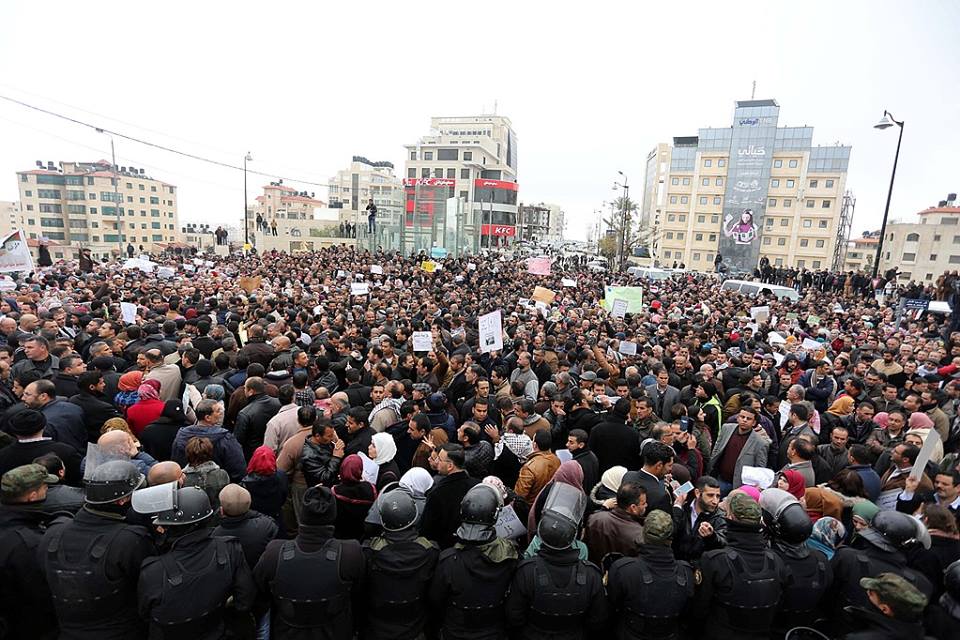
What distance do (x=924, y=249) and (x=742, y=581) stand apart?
82943 millimetres

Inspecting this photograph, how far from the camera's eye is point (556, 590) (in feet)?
9.83

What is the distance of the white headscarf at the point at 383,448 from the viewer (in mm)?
4621

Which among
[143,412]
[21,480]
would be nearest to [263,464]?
[21,480]

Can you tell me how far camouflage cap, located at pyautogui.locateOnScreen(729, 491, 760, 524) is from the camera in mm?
3074

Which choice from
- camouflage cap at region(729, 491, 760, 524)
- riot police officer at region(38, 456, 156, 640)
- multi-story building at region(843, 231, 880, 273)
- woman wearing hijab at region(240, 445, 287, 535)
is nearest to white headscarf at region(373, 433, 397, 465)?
woman wearing hijab at region(240, 445, 287, 535)

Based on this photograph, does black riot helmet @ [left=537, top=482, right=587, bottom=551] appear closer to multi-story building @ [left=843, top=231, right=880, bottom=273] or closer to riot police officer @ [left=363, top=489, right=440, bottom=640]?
riot police officer @ [left=363, top=489, right=440, bottom=640]

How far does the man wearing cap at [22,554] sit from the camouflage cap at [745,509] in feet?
14.0

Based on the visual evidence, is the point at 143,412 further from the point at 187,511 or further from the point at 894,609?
the point at 894,609

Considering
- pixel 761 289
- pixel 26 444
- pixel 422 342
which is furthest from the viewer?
pixel 761 289

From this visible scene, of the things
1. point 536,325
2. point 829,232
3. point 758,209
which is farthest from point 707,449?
point 829,232

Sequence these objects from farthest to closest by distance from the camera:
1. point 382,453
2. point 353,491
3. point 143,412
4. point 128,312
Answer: point 128,312
point 143,412
point 382,453
point 353,491

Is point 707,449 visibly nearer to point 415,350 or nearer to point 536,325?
point 415,350

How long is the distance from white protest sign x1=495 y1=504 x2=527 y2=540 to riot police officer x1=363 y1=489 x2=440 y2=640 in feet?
2.64

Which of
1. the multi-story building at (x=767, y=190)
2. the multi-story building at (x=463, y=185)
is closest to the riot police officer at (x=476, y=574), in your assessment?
the multi-story building at (x=463, y=185)
